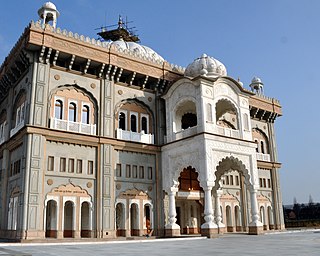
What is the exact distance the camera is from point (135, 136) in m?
21.7

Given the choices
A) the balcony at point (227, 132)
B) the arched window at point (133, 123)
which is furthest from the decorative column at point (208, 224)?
the arched window at point (133, 123)

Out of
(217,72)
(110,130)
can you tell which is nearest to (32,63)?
(110,130)

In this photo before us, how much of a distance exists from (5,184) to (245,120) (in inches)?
575

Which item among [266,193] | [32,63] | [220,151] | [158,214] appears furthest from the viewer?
[266,193]

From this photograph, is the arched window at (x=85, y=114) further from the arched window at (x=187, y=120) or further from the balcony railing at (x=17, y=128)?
the arched window at (x=187, y=120)

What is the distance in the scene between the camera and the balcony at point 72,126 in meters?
18.8

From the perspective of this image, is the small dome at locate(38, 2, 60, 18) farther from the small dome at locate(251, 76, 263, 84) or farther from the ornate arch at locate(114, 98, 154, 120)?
the small dome at locate(251, 76, 263, 84)

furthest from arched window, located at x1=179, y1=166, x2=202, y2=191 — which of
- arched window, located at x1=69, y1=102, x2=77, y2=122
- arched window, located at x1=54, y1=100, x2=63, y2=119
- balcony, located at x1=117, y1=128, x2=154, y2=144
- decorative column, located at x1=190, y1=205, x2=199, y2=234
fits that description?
arched window, located at x1=54, y1=100, x2=63, y2=119

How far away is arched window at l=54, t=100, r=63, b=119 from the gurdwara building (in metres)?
0.05

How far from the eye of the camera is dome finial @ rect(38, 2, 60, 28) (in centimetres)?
2047

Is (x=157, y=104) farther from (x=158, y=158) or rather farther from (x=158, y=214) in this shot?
(x=158, y=214)

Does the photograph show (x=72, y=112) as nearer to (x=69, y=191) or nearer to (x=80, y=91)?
(x=80, y=91)

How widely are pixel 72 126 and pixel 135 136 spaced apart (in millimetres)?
3991

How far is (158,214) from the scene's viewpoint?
70.6ft
